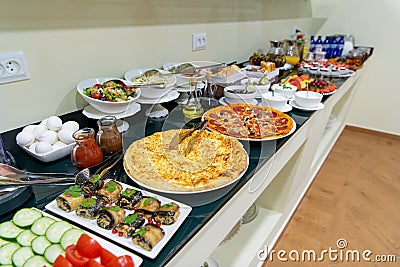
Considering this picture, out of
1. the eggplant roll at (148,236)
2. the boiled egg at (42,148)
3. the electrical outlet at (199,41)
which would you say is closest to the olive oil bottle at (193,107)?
the electrical outlet at (199,41)

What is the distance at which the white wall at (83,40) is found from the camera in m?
0.97

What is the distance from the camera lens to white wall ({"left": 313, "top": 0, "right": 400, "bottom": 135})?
2.85m

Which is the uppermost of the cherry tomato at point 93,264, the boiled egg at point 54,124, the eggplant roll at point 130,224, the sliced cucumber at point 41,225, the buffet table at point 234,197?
the boiled egg at point 54,124

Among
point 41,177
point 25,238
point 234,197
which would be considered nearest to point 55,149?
point 41,177

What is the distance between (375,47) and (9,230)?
3509 mm

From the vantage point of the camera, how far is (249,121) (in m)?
1.18

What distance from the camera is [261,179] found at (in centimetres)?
99

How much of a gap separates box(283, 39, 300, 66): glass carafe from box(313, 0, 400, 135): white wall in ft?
3.93

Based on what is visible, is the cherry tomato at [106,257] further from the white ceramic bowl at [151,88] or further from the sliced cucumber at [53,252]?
the white ceramic bowl at [151,88]

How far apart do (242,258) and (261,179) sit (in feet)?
1.80

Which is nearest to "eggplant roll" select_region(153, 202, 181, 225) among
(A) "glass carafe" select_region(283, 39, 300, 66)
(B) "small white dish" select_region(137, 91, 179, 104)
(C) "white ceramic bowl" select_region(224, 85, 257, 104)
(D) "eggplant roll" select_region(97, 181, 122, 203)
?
(D) "eggplant roll" select_region(97, 181, 122, 203)

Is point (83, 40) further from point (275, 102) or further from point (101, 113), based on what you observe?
point (275, 102)

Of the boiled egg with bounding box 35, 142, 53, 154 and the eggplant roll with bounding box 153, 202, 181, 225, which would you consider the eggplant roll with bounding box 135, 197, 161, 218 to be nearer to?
the eggplant roll with bounding box 153, 202, 181, 225

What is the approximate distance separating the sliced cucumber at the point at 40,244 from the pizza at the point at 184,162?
0.85 feet
